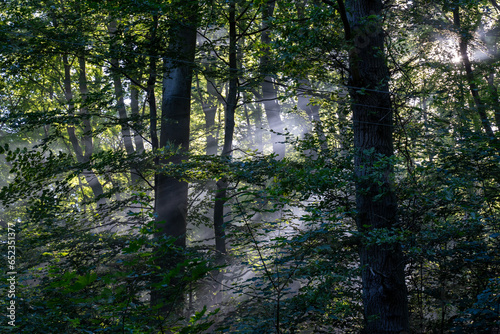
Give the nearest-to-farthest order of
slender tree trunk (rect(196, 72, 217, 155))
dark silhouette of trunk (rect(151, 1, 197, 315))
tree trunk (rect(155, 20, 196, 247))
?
dark silhouette of trunk (rect(151, 1, 197, 315)) → tree trunk (rect(155, 20, 196, 247)) → slender tree trunk (rect(196, 72, 217, 155))

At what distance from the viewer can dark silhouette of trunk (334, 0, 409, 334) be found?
517cm

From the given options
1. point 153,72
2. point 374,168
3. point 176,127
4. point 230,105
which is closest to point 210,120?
point 230,105

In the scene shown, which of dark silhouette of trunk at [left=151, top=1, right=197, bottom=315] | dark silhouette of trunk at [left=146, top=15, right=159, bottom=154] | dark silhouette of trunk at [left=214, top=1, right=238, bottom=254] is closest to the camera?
dark silhouette of trunk at [left=146, top=15, right=159, bottom=154]

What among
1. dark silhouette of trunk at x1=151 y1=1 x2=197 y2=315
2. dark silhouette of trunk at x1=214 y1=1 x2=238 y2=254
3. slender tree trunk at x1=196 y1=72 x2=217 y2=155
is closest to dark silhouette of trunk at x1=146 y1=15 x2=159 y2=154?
dark silhouette of trunk at x1=151 y1=1 x2=197 y2=315

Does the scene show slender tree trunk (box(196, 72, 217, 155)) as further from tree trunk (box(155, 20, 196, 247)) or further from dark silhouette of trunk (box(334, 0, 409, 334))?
dark silhouette of trunk (box(334, 0, 409, 334))

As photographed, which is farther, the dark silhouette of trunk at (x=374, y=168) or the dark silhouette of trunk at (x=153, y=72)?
the dark silhouette of trunk at (x=153, y=72)

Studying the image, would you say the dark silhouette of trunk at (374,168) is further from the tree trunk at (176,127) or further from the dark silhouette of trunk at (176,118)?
the tree trunk at (176,127)

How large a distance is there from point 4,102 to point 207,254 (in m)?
14.2

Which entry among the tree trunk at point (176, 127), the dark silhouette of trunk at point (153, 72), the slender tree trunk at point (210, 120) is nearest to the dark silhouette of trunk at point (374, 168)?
the tree trunk at point (176, 127)

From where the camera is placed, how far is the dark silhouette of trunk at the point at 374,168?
517 cm

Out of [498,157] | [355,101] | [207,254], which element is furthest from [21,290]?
[498,157]

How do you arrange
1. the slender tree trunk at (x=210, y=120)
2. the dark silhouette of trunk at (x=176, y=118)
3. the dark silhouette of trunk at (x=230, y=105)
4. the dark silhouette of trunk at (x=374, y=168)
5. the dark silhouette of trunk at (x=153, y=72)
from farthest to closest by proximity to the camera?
the slender tree trunk at (x=210, y=120) → the dark silhouette of trunk at (x=230, y=105) → the dark silhouette of trunk at (x=176, y=118) → the dark silhouette of trunk at (x=153, y=72) → the dark silhouette of trunk at (x=374, y=168)

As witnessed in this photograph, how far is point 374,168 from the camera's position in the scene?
16.6 ft

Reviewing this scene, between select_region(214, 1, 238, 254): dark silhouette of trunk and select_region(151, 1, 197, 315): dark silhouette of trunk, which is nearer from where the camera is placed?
select_region(151, 1, 197, 315): dark silhouette of trunk
